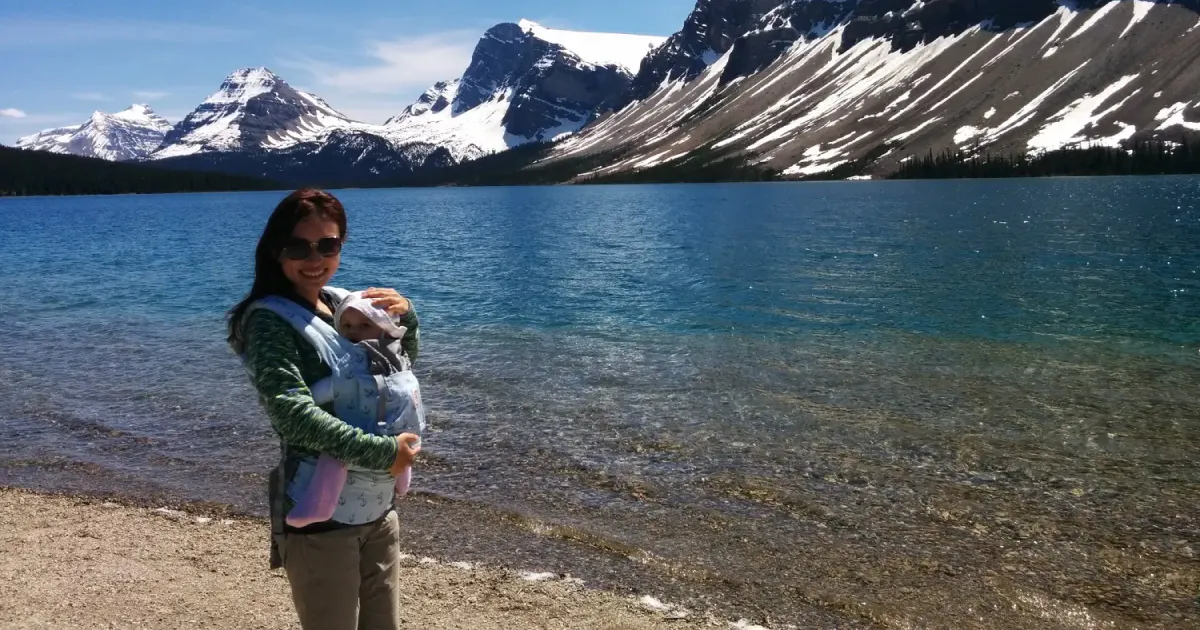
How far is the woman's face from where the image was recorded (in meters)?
5.16

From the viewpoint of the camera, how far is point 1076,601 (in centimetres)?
937

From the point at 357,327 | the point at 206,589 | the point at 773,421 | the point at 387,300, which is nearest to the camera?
the point at 357,327

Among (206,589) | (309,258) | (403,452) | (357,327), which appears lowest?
(206,589)

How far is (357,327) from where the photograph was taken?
17.2 feet

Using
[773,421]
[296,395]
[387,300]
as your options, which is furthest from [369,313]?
[773,421]

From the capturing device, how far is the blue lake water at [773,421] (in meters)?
10.5

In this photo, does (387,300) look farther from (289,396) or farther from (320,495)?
(320,495)

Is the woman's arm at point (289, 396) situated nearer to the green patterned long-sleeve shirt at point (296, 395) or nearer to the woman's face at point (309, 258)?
the green patterned long-sleeve shirt at point (296, 395)

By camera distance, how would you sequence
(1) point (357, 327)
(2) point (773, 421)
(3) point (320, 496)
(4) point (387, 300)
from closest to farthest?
(3) point (320, 496)
(1) point (357, 327)
(4) point (387, 300)
(2) point (773, 421)

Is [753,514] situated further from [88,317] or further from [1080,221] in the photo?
[1080,221]

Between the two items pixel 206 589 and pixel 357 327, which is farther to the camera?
pixel 206 589

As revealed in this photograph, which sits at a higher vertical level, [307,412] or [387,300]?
[387,300]

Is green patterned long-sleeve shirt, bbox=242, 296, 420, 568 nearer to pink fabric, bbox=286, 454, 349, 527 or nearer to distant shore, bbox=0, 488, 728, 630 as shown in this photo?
pink fabric, bbox=286, 454, 349, 527

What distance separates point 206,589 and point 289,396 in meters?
5.82
